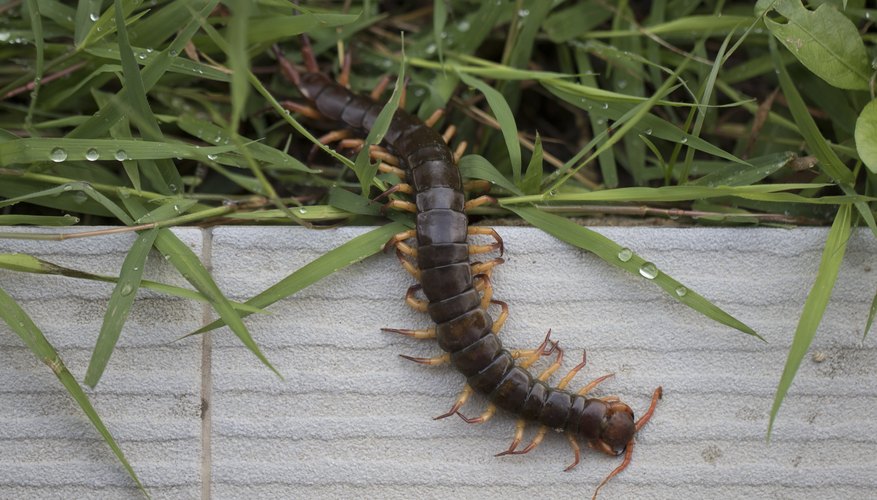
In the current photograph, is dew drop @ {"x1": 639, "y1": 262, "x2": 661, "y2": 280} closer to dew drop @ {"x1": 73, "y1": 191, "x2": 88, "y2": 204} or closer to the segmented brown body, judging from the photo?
the segmented brown body

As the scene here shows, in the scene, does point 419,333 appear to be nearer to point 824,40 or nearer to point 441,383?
point 441,383

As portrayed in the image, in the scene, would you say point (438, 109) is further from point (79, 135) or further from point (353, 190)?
point (79, 135)

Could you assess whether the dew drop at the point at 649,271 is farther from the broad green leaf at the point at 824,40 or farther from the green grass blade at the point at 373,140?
the green grass blade at the point at 373,140

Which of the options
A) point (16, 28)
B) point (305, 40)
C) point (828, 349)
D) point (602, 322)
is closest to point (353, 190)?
point (305, 40)

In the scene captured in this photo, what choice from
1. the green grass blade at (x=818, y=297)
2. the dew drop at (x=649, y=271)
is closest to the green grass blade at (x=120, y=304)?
the dew drop at (x=649, y=271)

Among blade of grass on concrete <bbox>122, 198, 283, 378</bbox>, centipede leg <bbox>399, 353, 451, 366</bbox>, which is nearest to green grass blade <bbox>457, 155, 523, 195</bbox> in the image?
centipede leg <bbox>399, 353, 451, 366</bbox>
